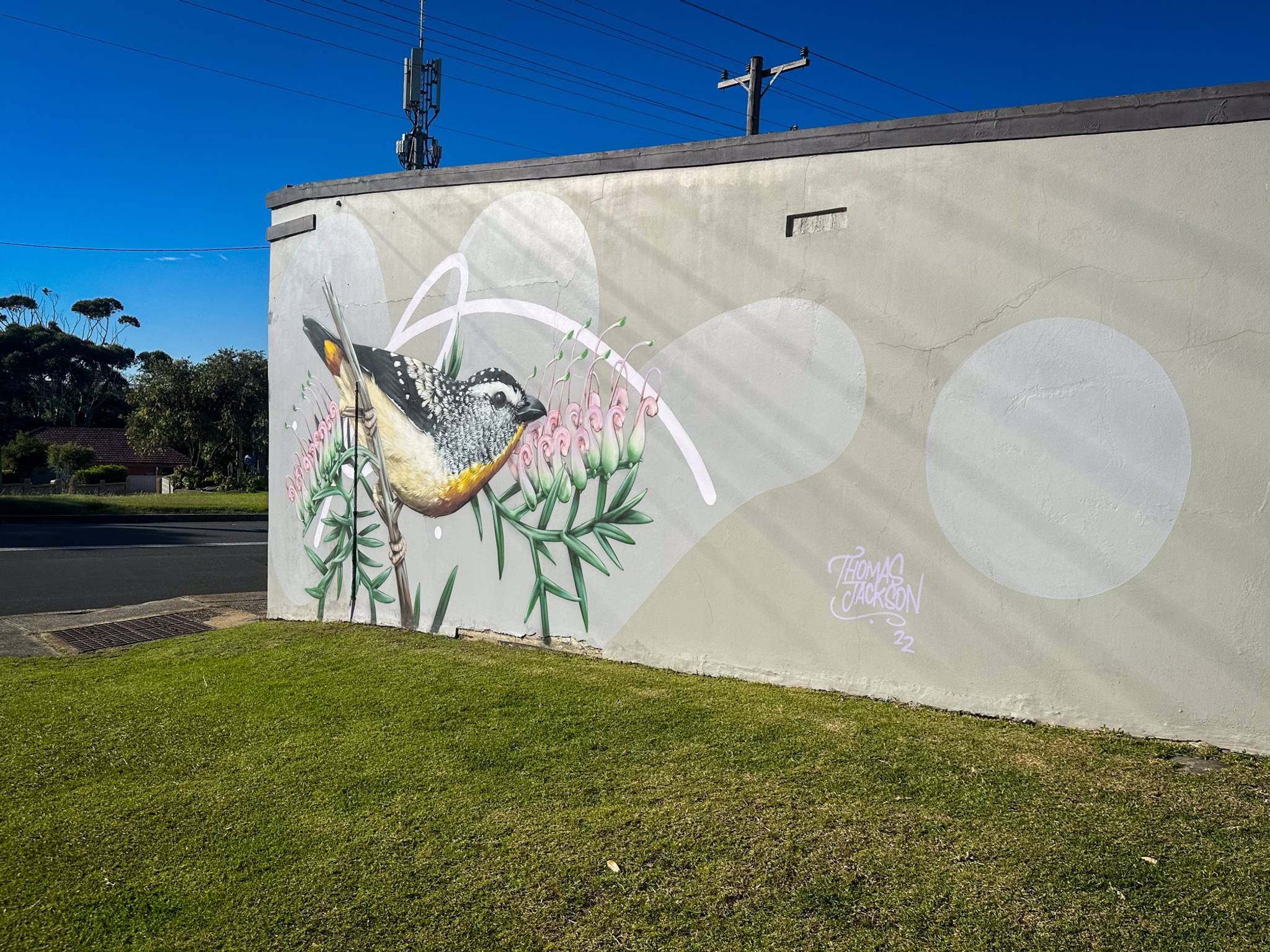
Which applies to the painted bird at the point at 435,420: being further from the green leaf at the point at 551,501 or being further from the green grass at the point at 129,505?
the green grass at the point at 129,505

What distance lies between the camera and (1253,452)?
Result: 4250mm

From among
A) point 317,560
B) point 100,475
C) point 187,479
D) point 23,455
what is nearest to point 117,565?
point 317,560

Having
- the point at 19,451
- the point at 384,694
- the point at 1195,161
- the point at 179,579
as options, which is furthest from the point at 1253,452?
the point at 19,451

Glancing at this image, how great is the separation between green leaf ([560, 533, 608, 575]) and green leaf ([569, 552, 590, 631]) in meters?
0.03

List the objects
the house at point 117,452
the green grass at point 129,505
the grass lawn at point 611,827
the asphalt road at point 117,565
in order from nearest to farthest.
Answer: the grass lawn at point 611,827
the asphalt road at point 117,565
the green grass at point 129,505
the house at point 117,452

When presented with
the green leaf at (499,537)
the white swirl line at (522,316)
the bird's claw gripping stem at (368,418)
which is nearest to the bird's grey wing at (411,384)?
the white swirl line at (522,316)

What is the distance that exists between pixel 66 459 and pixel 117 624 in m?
34.6

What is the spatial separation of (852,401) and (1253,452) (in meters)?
2.00

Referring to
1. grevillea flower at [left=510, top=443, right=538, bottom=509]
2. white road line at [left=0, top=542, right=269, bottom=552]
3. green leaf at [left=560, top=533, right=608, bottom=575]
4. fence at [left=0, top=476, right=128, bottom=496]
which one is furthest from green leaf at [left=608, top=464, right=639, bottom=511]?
fence at [left=0, top=476, right=128, bottom=496]

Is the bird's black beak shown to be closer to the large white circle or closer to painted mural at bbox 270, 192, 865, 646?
painted mural at bbox 270, 192, 865, 646

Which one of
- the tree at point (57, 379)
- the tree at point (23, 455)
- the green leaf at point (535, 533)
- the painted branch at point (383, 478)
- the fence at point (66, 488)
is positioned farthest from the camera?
the tree at point (57, 379)

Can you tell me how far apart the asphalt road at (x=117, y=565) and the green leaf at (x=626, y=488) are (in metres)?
7.12

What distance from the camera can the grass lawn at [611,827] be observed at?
2.92m

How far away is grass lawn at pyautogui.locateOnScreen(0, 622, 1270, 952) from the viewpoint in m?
2.92
